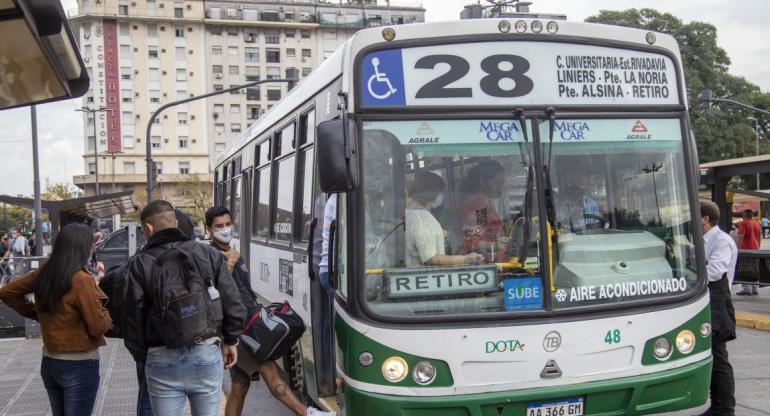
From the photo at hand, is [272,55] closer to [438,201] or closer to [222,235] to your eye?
[222,235]

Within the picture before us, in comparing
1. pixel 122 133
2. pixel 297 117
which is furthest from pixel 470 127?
pixel 122 133

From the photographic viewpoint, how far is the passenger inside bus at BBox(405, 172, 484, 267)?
4.65 meters

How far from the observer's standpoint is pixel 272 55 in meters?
85.0

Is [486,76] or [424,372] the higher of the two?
[486,76]

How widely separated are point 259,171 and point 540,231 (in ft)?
14.9

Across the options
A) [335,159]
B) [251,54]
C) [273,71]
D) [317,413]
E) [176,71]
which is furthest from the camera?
[273,71]

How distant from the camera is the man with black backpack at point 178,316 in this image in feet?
13.0

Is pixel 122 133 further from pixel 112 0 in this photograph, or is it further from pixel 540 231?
pixel 540 231

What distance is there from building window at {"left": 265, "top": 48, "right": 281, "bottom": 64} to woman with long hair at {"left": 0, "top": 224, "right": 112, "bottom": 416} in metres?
82.3

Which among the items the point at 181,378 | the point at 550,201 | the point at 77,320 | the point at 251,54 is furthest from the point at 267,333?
the point at 251,54

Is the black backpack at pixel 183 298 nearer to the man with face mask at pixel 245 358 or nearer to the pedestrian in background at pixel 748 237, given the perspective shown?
the man with face mask at pixel 245 358

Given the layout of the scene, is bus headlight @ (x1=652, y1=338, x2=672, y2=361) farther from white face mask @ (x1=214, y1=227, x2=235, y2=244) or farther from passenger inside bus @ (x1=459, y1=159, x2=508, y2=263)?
white face mask @ (x1=214, y1=227, x2=235, y2=244)

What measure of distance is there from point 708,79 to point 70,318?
4808cm

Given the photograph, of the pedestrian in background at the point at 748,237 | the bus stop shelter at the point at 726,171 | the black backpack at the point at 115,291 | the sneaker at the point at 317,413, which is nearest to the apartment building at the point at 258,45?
the pedestrian in background at the point at 748,237
